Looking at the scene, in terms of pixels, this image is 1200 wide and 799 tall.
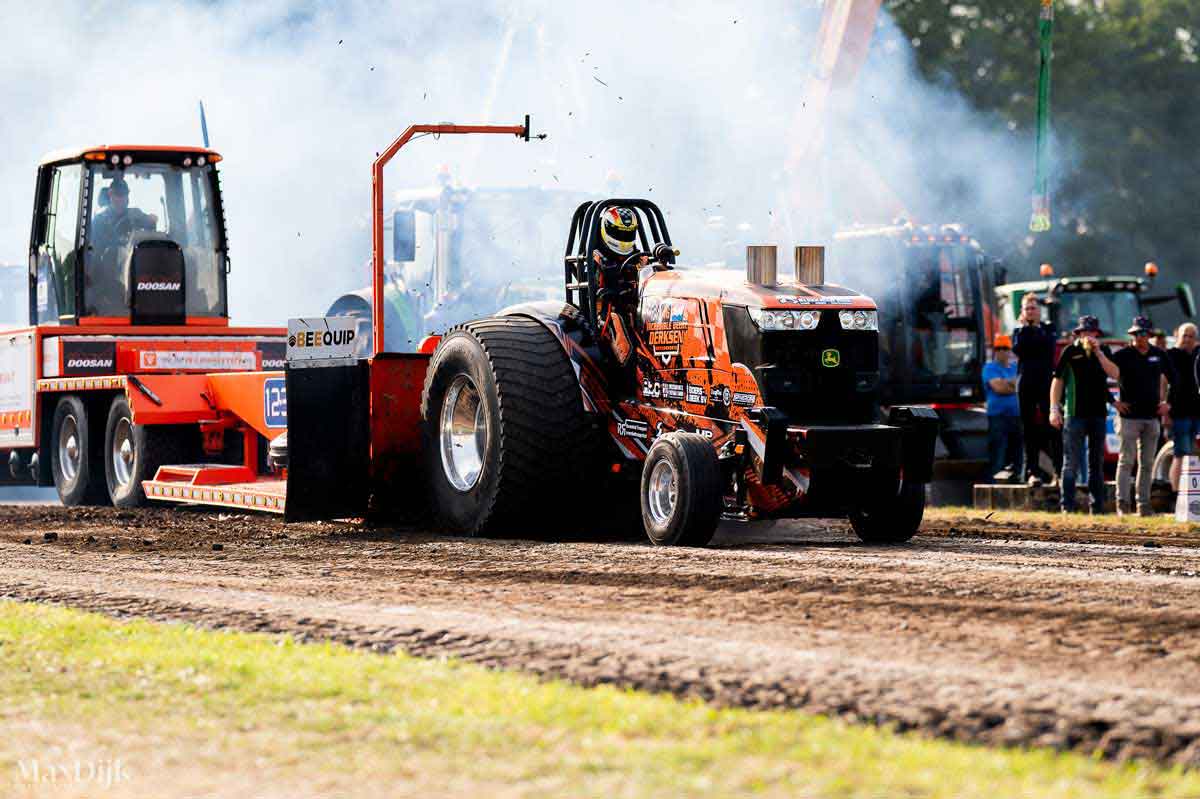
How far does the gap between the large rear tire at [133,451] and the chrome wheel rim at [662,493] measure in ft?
18.7

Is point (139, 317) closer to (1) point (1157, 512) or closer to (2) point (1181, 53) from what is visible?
(1) point (1157, 512)

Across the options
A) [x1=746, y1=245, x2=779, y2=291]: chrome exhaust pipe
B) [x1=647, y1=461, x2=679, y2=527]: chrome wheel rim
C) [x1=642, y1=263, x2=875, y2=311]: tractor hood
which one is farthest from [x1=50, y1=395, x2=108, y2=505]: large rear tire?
[x1=746, y1=245, x2=779, y2=291]: chrome exhaust pipe

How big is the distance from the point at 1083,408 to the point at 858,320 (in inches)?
212

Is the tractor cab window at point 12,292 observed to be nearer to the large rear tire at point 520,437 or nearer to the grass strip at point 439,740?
the large rear tire at point 520,437

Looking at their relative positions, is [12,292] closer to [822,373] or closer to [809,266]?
[809,266]

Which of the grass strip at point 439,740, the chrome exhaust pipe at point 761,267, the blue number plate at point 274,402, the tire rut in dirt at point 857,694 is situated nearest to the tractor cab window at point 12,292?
the blue number plate at point 274,402

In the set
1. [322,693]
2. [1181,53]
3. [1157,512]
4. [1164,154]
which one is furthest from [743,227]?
[1181,53]

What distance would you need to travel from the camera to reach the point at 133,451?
16.2 metres

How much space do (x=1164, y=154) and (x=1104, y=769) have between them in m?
41.9

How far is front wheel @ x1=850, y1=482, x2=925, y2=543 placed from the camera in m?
12.0

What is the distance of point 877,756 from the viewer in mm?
5336

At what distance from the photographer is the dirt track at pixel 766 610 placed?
20.4 ft

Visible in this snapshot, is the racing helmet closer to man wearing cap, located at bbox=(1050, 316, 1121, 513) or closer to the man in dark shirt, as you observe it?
man wearing cap, located at bbox=(1050, 316, 1121, 513)

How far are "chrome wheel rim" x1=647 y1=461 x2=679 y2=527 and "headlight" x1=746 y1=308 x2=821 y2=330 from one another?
0.97 metres
